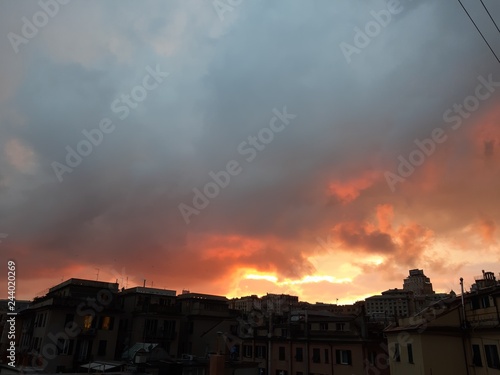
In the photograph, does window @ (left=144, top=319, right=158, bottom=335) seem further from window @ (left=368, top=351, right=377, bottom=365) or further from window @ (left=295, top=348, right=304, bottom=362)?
window @ (left=368, top=351, right=377, bottom=365)

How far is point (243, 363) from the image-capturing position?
4428 centimetres

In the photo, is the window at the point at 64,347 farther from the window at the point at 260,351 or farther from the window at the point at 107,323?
the window at the point at 260,351

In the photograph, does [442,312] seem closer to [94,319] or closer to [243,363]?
[243,363]

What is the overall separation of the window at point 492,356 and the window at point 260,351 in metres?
36.2

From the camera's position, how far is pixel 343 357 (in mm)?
49094

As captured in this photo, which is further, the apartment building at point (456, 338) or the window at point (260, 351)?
the window at point (260, 351)

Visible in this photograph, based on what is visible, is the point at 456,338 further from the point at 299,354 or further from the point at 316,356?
the point at 299,354

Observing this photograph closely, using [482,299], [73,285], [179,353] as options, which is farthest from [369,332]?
[73,285]

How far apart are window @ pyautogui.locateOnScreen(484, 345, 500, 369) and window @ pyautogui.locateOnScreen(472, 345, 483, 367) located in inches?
39.0

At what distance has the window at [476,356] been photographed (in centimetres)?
3193

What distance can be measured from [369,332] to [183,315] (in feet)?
110

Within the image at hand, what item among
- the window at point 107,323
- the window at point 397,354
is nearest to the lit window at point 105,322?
the window at point 107,323

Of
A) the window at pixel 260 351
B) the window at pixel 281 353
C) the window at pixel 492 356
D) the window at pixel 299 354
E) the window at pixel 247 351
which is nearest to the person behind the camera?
the window at pixel 492 356

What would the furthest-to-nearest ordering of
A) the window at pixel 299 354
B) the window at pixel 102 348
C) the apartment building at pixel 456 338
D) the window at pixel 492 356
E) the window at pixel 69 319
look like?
the window at pixel 299 354 → the window at pixel 102 348 → the window at pixel 69 319 → the apartment building at pixel 456 338 → the window at pixel 492 356
